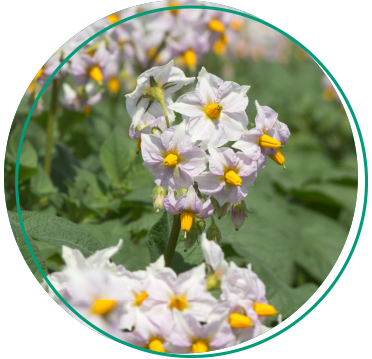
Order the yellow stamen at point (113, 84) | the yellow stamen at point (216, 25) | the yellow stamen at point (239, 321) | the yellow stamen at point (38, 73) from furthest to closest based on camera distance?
the yellow stamen at point (113, 84) < the yellow stamen at point (216, 25) < the yellow stamen at point (38, 73) < the yellow stamen at point (239, 321)

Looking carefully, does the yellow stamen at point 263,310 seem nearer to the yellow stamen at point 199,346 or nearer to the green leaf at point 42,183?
the yellow stamen at point 199,346

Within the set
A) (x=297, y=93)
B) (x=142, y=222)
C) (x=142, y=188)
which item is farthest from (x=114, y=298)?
(x=297, y=93)

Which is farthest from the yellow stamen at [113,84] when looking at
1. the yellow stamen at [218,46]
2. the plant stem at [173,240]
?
the plant stem at [173,240]

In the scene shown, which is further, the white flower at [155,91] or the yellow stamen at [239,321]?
the white flower at [155,91]

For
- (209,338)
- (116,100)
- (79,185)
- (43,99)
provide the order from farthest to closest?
(116,100) → (43,99) → (79,185) → (209,338)

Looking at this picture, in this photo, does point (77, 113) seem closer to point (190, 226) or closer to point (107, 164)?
point (107, 164)

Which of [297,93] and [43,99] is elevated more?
[297,93]

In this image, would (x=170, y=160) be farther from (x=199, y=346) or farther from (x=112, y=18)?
(x=112, y=18)
